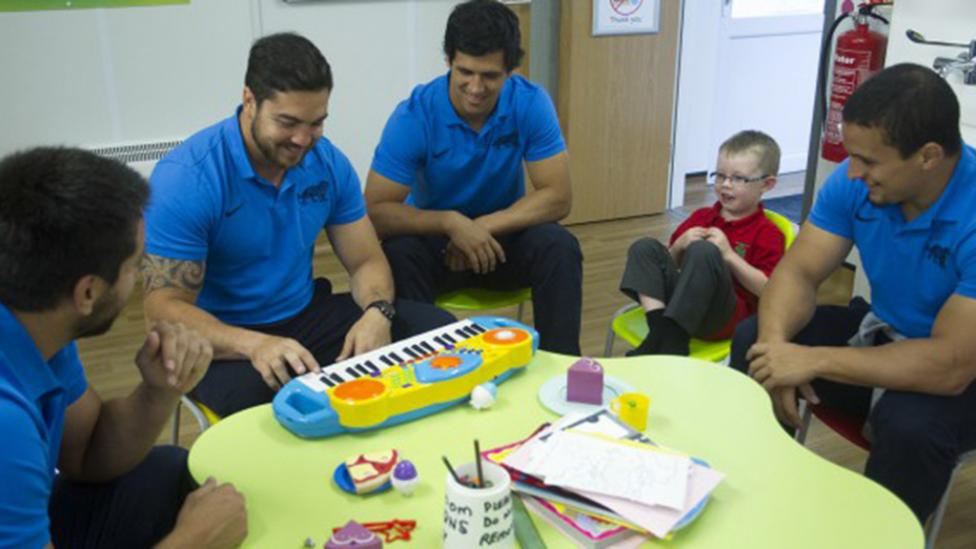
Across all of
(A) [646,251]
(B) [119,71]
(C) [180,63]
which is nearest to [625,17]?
(C) [180,63]

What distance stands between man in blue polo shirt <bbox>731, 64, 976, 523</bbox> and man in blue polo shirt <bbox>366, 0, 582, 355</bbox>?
0.64 meters

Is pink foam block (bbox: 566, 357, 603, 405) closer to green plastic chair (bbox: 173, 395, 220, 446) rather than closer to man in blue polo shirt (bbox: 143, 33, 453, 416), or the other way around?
man in blue polo shirt (bbox: 143, 33, 453, 416)

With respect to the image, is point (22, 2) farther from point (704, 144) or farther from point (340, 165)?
point (704, 144)

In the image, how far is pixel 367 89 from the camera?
4039 millimetres

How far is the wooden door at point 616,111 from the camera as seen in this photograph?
424cm

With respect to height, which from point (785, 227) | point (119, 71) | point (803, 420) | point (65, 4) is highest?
point (65, 4)

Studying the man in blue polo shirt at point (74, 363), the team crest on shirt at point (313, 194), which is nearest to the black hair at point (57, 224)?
the man in blue polo shirt at point (74, 363)

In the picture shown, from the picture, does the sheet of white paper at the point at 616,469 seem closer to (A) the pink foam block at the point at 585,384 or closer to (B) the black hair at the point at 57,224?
(A) the pink foam block at the point at 585,384

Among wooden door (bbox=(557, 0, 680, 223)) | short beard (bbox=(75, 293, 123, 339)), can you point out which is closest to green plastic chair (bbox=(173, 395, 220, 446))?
short beard (bbox=(75, 293, 123, 339))

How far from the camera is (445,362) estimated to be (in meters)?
1.68

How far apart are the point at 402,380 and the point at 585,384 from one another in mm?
328

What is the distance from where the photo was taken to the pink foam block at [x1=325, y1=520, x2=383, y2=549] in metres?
1.25

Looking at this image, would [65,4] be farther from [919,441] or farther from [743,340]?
[919,441]

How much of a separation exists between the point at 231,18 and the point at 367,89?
64 centimetres
